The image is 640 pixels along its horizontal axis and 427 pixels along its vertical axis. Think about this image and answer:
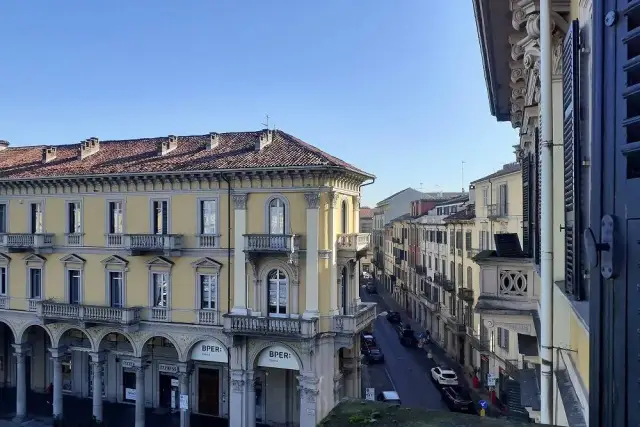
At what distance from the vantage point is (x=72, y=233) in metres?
25.5

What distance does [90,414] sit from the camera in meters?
26.1

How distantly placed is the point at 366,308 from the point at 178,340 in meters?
9.91

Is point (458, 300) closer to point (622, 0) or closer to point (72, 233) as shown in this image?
point (72, 233)

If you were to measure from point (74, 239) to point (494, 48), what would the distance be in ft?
79.2

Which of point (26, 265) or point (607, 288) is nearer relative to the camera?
point (607, 288)

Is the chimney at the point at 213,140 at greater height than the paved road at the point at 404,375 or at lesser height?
greater

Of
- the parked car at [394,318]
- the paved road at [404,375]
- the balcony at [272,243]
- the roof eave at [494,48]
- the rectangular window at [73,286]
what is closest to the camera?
the roof eave at [494,48]

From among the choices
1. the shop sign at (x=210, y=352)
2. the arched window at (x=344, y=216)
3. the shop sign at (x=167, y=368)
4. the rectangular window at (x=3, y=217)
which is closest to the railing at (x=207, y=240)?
the shop sign at (x=210, y=352)

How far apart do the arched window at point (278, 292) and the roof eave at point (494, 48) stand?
41.9 feet

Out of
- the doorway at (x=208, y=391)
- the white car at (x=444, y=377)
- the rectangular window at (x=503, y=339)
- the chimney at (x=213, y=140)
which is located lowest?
the white car at (x=444, y=377)

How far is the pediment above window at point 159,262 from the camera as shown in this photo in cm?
2372

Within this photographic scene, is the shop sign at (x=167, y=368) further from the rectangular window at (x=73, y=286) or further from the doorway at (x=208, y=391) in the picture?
the rectangular window at (x=73, y=286)

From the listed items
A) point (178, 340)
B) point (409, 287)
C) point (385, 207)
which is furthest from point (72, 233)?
point (385, 207)

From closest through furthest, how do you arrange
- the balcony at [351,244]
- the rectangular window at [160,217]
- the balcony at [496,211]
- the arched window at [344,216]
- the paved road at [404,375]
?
the balcony at [351,244]
the arched window at [344,216]
the rectangular window at [160,217]
the balcony at [496,211]
the paved road at [404,375]
